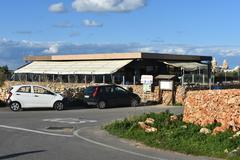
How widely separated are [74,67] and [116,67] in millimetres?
6912

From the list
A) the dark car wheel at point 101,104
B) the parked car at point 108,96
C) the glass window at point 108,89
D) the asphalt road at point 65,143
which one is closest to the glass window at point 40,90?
the parked car at point 108,96

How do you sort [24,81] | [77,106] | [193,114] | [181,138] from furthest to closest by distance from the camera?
1. [24,81]
2. [77,106]
3. [193,114]
4. [181,138]

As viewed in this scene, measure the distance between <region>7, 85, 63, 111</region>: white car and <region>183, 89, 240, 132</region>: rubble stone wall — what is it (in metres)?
13.5

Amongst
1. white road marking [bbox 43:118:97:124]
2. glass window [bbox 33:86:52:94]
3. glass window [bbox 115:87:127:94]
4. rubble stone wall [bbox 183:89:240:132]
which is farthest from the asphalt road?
glass window [bbox 115:87:127:94]

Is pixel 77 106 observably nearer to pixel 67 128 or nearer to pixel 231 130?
pixel 67 128

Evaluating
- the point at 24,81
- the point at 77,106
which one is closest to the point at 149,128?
the point at 77,106

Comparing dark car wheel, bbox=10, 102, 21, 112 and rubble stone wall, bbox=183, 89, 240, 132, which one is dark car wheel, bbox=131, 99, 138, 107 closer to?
dark car wheel, bbox=10, 102, 21, 112

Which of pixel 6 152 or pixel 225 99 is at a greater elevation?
pixel 225 99

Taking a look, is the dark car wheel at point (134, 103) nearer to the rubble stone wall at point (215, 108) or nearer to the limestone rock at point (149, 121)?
the limestone rock at point (149, 121)

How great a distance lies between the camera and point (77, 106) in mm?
34438

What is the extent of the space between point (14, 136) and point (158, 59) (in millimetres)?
32467

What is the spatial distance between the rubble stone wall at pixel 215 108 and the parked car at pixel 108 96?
1486 cm

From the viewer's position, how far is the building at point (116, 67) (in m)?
46.5

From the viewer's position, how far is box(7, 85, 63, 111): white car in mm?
29984
